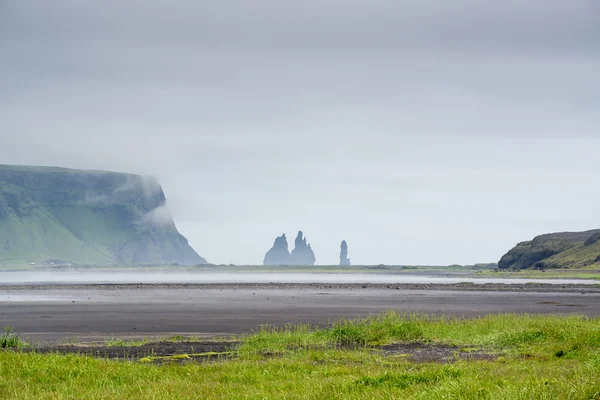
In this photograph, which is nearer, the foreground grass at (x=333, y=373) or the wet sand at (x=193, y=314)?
the foreground grass at (x=333, y=373)

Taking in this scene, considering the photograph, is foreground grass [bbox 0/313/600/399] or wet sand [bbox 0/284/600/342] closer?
foreground grass [bbox 0/313/600/399]

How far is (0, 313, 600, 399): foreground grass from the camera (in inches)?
714

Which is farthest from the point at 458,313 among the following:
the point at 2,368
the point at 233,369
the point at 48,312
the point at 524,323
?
the point at 2,368

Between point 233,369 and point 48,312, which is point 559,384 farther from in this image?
point 48,312

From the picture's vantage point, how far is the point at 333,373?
2344 cm

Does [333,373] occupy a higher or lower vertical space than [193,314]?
higher

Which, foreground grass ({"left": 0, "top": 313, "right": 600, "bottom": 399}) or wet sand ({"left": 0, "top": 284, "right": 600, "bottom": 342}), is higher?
foreground grass ({"left": 0, "top": 313, "right": 600, "bottom": 399})

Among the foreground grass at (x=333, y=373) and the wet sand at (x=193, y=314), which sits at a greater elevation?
the foreground grass at (x=333, y=373)

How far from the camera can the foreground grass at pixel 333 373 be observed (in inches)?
714

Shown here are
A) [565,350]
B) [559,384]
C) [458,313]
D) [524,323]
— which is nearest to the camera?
[559,384]

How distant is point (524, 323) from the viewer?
36.4m

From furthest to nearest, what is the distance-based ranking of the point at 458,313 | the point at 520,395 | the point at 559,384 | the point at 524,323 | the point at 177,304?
1. the point at 177,304
2. the point at 458,313
3. the point at 524,323
4. the point at 559,384
5. the point at 520,395

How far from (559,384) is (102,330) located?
32.3 metres

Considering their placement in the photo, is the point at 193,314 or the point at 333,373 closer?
the point at 333,373
